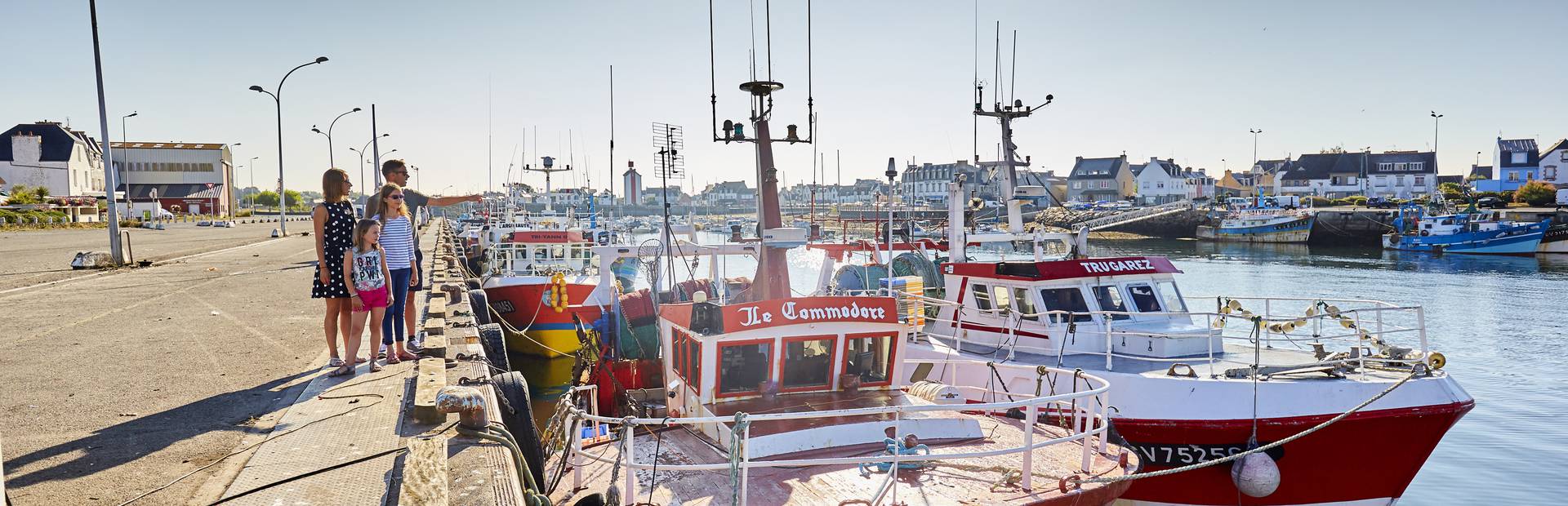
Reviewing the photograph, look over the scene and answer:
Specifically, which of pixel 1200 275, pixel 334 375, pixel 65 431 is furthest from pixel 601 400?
pixel 1200 275

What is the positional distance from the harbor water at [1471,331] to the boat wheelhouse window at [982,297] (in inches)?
176

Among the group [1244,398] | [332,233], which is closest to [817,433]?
[332,233]

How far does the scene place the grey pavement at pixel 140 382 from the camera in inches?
200

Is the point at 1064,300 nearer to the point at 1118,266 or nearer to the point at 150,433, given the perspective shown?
the point at 1118,266

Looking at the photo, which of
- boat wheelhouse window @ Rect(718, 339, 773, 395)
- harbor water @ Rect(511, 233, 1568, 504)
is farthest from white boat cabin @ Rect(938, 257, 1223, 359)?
boat wheelhouse window @ Rect(718, 339, 773, 395)

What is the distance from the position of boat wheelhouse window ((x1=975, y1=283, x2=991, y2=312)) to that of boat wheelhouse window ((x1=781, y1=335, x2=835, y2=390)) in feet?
18.5

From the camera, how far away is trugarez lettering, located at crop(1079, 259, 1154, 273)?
42.3ft

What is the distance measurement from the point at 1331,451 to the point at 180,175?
108 m

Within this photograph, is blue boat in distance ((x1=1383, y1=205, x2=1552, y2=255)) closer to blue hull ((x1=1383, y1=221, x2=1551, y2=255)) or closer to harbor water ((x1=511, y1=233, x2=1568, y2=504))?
blue hull ((x1=1383, y1=221, x2=1551, y2=255))

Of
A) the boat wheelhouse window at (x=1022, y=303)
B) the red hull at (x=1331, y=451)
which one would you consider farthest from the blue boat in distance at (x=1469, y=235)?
the red hull at (x=1331, y=451)

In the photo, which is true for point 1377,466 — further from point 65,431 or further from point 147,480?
point 65,431

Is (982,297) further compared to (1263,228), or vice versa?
(1263,228)

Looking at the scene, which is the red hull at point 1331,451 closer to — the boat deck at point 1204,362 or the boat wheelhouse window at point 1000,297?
the boat deck at point 1204,362

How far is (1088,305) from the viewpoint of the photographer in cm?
1279
